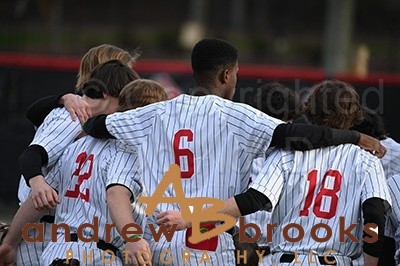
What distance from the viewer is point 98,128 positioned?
5098 millimetres

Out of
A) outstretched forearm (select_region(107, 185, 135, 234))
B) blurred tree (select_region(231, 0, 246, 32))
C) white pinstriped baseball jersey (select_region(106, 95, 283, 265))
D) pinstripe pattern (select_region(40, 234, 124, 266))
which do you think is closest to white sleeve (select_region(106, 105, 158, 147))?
white pinstriped baseball jersey (select_region(106, 95, 283, 265))

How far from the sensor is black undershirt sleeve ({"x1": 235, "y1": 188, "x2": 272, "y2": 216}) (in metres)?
4.76

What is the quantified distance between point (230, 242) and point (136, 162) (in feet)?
2.17

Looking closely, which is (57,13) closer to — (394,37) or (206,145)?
(394,37)

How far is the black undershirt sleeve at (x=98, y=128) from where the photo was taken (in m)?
5.08

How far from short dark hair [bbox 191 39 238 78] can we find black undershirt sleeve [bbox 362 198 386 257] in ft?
3.43

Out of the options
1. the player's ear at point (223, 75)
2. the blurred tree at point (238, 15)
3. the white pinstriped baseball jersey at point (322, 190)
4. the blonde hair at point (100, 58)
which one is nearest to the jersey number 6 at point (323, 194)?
the white pinstriped baseball jersey at point (322, 190)

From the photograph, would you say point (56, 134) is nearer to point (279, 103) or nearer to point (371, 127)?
point (279, 103)

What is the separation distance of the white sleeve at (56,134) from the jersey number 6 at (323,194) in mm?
1415

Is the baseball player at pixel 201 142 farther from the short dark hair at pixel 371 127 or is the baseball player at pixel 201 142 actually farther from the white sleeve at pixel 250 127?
the short dark hair at pixel 371 127

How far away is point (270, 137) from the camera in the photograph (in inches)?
190

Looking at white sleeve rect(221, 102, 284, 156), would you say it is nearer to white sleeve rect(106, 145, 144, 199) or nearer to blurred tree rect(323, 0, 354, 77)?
white sleeve rect(106, 145, 144, 199)

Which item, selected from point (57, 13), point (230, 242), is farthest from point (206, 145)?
point (57, 13)

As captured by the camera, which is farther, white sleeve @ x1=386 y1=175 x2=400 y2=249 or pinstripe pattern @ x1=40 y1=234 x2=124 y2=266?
white sleeve @ x1=386 y1=175 x2=400 y2=249
